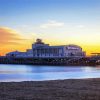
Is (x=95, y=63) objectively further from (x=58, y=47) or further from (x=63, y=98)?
(x=63, y=98)

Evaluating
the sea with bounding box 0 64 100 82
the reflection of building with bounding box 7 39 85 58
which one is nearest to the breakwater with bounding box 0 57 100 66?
the reflection of building with bounding box 7 39 85 58

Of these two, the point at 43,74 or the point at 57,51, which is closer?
the point at 43,74

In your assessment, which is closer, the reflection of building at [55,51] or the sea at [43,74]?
the sea at [43,74]

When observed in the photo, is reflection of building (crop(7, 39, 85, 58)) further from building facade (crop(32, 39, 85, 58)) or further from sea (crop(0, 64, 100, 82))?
sea (crop(0, 64, 100, 82))

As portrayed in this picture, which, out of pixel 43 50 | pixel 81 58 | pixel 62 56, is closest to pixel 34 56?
pixel 43 50

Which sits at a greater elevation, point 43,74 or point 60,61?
point 60,61

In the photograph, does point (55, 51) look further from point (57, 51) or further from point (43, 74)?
point (43, 74)

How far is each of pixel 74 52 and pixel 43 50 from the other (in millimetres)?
16288

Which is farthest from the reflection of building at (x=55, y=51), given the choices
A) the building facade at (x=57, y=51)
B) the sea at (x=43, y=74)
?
the sea at (x=43, y=74)

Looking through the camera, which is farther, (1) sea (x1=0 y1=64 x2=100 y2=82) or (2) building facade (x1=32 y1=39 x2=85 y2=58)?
(2) building facade (x1=32 y1=39 x2=85 y2=58)

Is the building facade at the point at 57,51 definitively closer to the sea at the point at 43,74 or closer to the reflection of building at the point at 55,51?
the reflection of building at the point at 55,51

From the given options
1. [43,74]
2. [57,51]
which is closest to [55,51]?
[57,51]

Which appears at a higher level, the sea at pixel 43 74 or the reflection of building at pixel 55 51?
the reflection of building at pixel 55 51

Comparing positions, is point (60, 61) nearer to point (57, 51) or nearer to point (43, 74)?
point (57, 51)
